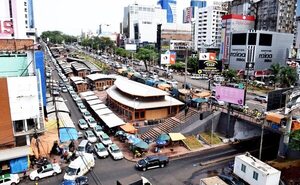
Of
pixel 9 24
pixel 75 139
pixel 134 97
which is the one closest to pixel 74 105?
pixel 134 97

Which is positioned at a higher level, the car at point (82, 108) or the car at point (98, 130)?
the car at point (82, 108)

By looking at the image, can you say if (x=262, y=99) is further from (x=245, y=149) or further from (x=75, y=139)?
(x=75, y=139)

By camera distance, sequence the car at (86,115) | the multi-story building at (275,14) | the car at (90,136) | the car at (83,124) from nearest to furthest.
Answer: the car at (90,136)
the car at (83,124)
the car at (86,115)
the multi-story building at (275,14)

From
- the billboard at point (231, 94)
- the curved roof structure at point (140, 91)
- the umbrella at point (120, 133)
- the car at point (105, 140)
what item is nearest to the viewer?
the car at point (105, 140)

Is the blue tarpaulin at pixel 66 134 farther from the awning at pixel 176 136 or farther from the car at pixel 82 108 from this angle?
the car at pixel 82 108

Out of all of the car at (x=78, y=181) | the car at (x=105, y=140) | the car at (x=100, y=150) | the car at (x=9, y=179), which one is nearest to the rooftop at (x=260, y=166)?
the car at (x=100, y=150)

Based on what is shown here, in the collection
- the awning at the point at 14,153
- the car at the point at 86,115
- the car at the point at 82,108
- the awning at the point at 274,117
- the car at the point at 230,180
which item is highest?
the awning at the point at 274,117

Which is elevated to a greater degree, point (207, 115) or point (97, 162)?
point (207, 115)
